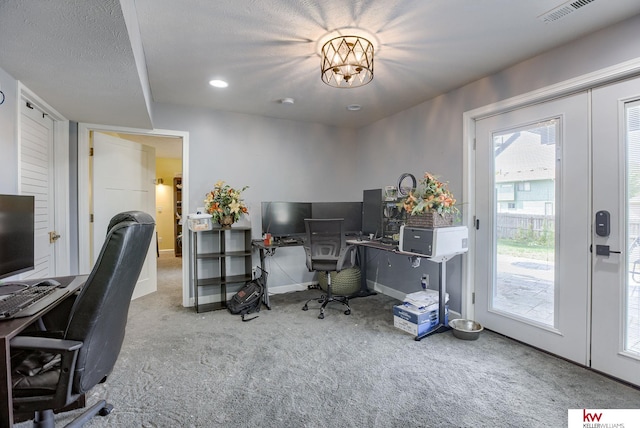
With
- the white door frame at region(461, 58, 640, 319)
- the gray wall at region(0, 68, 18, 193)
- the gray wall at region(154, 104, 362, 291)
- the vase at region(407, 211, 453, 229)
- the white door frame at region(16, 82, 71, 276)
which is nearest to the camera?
the gray wall at region(0, 68, 18, 193)

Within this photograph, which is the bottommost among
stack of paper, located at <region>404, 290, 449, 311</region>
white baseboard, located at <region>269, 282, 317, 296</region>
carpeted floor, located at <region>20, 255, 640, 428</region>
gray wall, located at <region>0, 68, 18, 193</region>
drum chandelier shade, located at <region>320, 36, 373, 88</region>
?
carpeted floor, located at <region>20, 255, 640, 428</region>

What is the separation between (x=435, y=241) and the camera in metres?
2.74

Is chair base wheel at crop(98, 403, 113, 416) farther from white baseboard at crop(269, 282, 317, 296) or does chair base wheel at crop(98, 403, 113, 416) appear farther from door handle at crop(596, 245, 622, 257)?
door handle at crop(596, 245, 622, 257)

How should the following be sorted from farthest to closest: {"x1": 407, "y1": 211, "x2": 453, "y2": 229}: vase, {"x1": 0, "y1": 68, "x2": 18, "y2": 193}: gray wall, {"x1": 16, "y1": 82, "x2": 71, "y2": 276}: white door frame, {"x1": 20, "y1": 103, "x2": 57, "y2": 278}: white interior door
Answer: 1. {"x1": 16, "y1": 82, "x2": 71, "y2": 276}: white door frame
2. {"x1": 407, "y1": 211, "x2": 453, "y2": 229}: vase
3. {"x1": 20, "y1": 103, "x2": 57, "y2": 278}: white interior door
4. {"x1": 0, "y1": 68, "x2": 18, "y2": 193}: gray wall

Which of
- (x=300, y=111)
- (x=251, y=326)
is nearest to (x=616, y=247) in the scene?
(x=251, y=326)

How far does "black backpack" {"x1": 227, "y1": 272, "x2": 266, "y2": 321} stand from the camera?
3.46 meters

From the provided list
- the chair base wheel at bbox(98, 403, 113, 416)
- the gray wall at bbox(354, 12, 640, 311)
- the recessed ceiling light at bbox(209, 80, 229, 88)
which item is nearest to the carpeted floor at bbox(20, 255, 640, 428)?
the chair base wheel at bbox(98, 403, 113, 416)

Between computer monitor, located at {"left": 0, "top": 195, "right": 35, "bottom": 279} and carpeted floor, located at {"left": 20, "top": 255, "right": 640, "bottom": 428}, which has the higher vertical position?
computer monitor, located at {"left": 0, "top": 195, "right": 35, "bottom": 279}

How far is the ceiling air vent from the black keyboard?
133 inches

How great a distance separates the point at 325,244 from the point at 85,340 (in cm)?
251

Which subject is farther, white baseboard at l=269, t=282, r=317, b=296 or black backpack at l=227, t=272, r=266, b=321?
Answer: white baseboard at l=269, t=282, r=317, b=296

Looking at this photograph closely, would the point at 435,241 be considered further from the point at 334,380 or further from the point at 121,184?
the point at 121,184

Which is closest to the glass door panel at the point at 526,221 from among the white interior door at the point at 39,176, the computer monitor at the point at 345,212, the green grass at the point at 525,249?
the green grass at the point at 525,249

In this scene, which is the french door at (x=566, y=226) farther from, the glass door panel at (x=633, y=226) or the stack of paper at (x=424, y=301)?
the stack of paper at (x=424, y=301)
